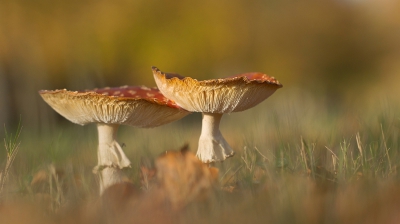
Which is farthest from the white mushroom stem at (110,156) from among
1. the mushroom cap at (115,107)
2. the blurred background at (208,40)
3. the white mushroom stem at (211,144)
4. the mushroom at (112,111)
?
the blurred background at (208,40)

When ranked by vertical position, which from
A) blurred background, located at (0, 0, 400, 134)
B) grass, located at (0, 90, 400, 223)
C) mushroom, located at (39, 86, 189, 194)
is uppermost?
blurred background, located at (0, 0, 400, 134)

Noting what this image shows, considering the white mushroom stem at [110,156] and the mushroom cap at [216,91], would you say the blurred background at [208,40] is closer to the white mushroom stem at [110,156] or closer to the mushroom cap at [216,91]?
the white mushroom stem at [110,156]

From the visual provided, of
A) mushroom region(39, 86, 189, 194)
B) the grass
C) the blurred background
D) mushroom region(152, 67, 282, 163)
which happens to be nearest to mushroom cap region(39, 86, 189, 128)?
mushroom region(39, 86, 189, 194)

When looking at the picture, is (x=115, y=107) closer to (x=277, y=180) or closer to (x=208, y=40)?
(x=277, y=180)

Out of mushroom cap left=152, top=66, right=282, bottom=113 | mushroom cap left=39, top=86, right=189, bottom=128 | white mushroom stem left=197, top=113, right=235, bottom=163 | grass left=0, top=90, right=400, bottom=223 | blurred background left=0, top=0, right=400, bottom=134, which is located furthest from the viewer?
blurred background left=0, top=0, right=400, bottom=134

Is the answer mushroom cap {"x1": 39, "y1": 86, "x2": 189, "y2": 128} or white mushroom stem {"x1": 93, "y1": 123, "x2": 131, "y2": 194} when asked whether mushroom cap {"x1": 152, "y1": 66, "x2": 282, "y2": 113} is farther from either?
white mushroom stem {"x1": 93, "y1": 123, "x2": 131, "y2": 194}

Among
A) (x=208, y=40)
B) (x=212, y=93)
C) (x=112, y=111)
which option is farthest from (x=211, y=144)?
(x=208, y=40)
